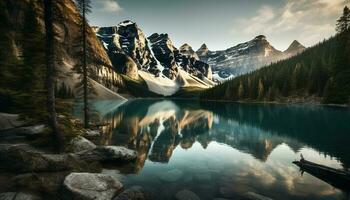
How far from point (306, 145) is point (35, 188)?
30.3m

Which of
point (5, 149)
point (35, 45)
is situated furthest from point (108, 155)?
point (35, 45)

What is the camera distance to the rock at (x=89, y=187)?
11320mm

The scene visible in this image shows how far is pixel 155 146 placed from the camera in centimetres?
2850

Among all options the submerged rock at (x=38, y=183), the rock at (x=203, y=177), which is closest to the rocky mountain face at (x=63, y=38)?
the submerged rock at (x=38, y=183)

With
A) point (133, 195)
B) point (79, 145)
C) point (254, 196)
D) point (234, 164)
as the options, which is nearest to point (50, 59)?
point (79, 145)

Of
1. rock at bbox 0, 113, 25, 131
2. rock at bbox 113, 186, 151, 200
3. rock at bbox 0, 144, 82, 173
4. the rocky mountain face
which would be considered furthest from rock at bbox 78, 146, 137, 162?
rock at bbox 0, 113, 25, 131

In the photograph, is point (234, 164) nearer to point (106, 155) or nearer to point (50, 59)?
point (106, 155)

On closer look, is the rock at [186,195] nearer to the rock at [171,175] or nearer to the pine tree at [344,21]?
the rock at [171,175]

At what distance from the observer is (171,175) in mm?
17922

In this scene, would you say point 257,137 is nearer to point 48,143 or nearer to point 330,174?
point 330,174

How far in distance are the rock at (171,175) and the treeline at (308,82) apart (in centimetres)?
7991

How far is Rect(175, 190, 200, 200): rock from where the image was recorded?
1329 cm

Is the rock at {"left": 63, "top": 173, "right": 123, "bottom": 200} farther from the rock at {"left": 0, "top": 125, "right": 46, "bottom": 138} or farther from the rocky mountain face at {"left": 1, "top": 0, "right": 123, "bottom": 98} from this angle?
the rock at {"left": 0, "top": 125, "right": 46, "bottom": 138}

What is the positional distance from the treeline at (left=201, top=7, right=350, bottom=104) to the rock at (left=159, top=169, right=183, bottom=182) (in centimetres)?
7991
